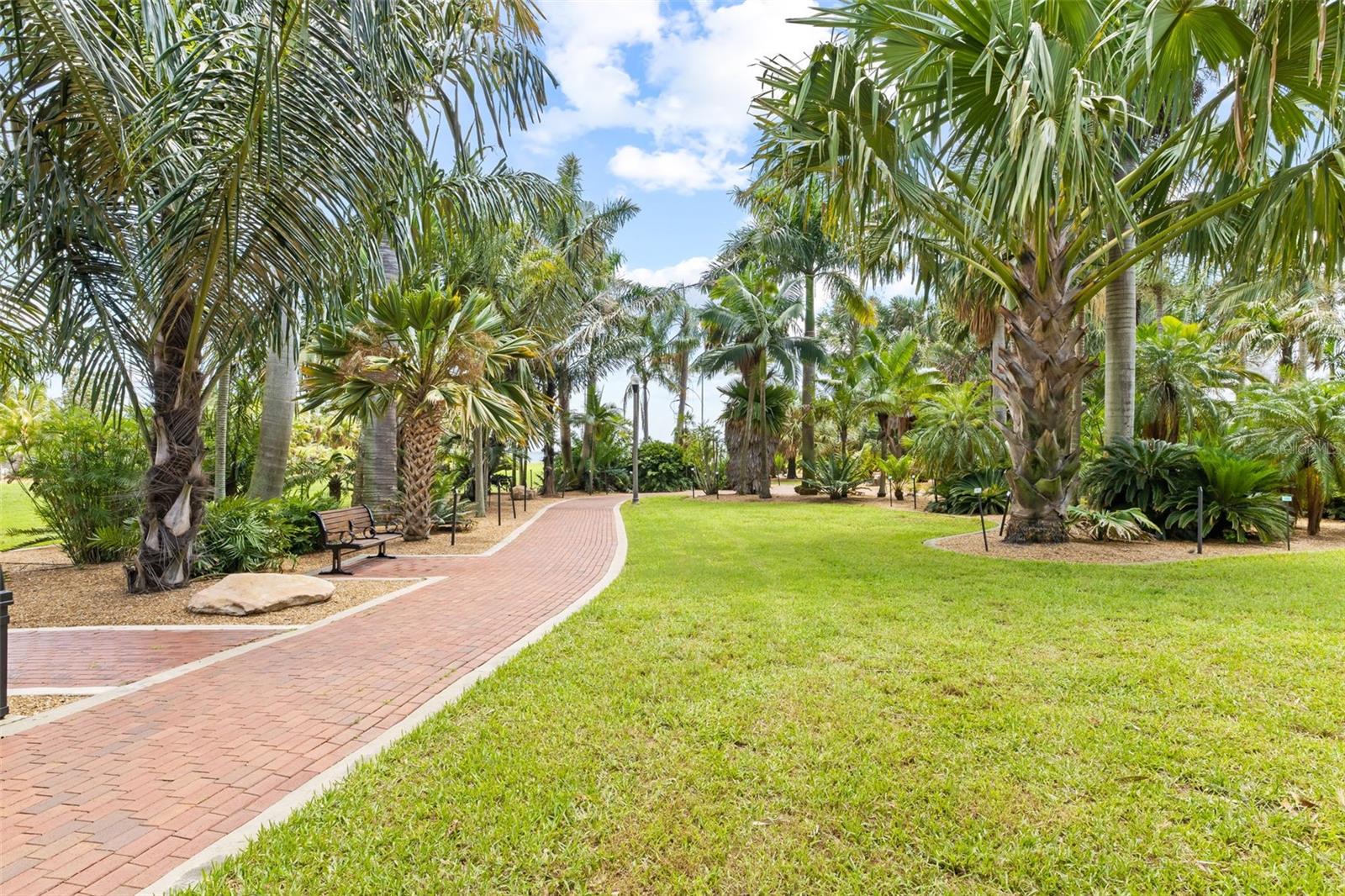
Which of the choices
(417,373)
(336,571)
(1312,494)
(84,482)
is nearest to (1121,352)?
(1312,494)

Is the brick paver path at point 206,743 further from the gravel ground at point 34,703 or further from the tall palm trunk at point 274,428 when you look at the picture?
the tall palm trunk at point 274,428

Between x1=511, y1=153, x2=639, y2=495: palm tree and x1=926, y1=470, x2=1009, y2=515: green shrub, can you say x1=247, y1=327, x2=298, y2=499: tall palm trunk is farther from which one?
Result: x1=926, y1=470, x2=1009, y2=515: green shrub

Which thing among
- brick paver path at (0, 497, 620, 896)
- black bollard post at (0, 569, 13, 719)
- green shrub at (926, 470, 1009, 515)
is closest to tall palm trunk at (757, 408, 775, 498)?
green shrub at (926, 470, 1009, 515)

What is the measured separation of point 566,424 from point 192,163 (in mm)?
24462

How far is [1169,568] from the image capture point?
8.50 m

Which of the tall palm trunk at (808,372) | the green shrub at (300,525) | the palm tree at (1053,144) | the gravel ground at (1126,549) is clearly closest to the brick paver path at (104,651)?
the green shrub at (300,525)

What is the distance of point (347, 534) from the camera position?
32.3 ft

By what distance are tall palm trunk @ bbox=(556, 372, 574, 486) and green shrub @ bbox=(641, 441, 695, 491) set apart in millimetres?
3787

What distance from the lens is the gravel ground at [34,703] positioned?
164 inches

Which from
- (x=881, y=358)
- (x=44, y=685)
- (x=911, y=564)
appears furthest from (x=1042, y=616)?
(x=881, y=358)

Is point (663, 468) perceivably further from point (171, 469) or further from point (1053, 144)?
point (1053, 144)

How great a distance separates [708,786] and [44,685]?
16.0 feet

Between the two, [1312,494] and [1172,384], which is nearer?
[1312,494]

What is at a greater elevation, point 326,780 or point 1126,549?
point 1126,549
